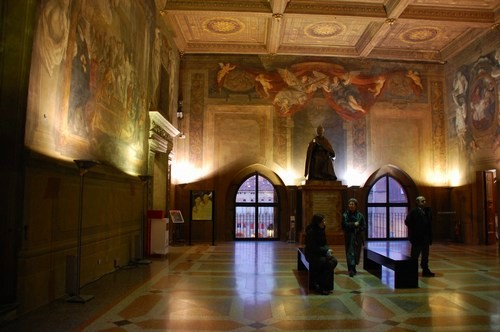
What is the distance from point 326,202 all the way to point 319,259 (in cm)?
740

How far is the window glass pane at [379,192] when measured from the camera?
16.4 meters

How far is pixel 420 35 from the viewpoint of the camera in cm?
1524

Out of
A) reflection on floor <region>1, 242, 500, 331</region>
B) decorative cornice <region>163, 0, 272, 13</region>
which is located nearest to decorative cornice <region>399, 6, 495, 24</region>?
decorative cornice <region>163, 0, 272, 13</region>

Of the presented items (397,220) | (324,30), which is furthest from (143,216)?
(397,220)

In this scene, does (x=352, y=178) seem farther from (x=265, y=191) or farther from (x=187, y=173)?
(x=187, y=173)

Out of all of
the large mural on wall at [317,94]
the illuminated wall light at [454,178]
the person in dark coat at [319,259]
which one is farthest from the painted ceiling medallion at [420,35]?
the person in dark coat at [319,259]

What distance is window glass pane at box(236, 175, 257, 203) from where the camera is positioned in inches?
630

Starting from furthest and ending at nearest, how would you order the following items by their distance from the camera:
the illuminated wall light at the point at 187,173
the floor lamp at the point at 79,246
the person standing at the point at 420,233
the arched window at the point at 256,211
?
the arched window at the point at 256,211 → the illuminated wall light at the point at 187,173 → the person standing at the point at 420,233 → the floor lamp at the point at 79,246

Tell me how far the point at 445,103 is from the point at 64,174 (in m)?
15.2

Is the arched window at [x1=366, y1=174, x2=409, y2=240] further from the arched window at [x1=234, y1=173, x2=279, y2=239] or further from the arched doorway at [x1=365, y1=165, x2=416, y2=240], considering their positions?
the arched window at [x1=234, y1=173, x2=279, y2=239]

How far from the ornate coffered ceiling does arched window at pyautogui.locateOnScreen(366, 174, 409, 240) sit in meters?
5.17

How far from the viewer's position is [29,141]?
525 centimetres

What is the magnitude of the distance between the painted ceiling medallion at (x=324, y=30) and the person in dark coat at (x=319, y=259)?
9.77 meters

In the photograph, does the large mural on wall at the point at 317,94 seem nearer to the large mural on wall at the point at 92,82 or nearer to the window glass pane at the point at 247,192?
the window glass pane at the point at 247,192
